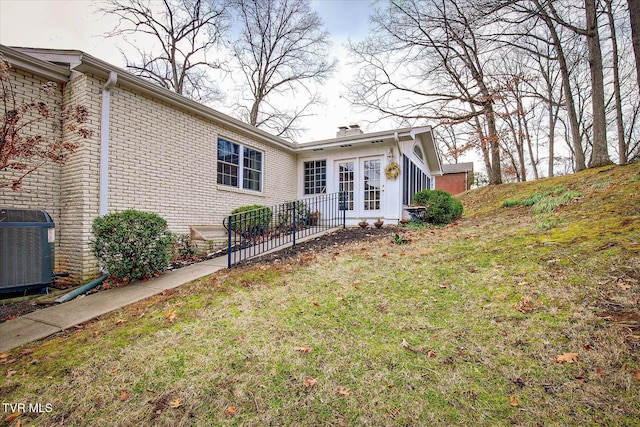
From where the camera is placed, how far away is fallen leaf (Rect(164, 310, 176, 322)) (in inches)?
137

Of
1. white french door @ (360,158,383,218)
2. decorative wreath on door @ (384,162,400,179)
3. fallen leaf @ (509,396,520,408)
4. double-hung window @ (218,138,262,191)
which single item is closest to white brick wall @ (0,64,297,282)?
double-hung window @ (218,138,262,191)

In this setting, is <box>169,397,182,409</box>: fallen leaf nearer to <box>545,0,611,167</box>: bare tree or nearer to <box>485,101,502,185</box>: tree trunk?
<box>545,0,611,167</box>: bare tree

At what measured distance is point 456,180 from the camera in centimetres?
2681

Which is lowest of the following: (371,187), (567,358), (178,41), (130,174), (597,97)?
(567,358)

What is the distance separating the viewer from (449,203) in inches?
359

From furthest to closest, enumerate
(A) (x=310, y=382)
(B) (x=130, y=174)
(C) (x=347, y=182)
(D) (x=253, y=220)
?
(C) (x=347, y=182) < (D) (x=253, y=220) < (B) (x=130, y=174) < (A) (x=310, y=382)

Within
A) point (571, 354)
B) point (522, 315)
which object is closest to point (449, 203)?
point (522, 315)

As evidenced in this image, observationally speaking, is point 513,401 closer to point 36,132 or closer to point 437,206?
point 437,206

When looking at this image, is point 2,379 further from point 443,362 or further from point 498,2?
point 498,2

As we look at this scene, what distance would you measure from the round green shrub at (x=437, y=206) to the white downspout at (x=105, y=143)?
8168mm

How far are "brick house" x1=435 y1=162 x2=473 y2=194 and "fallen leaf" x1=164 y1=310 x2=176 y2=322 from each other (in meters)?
26.5

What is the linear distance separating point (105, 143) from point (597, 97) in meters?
13.8

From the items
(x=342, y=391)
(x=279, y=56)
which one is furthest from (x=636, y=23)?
(x=279, y=56)

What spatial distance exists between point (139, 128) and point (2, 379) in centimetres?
522
